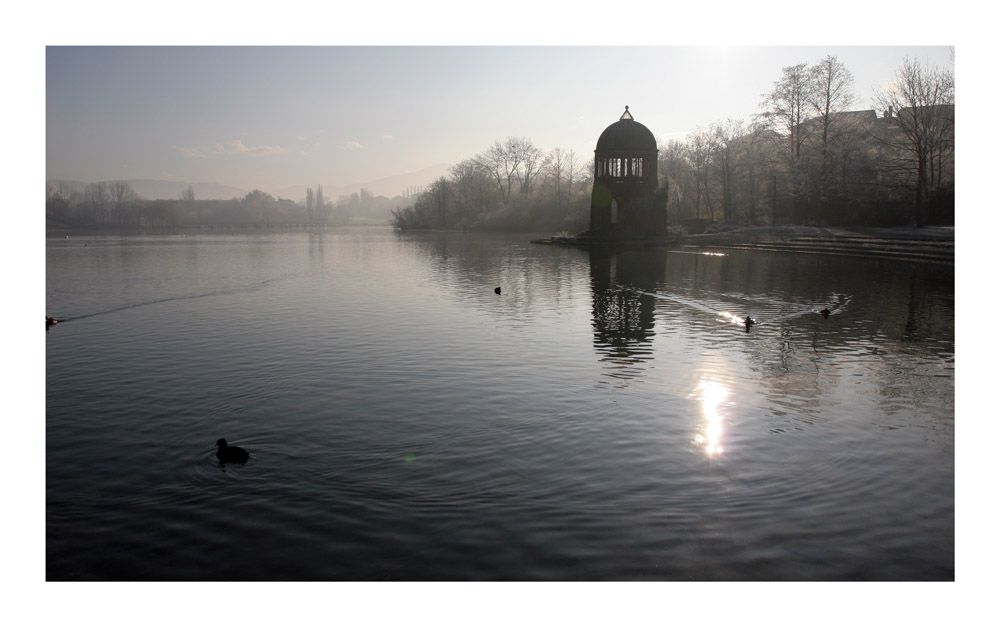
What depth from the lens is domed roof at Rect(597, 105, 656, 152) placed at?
68.9 m

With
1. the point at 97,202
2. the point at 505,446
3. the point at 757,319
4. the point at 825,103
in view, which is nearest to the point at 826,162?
the point at 825,103

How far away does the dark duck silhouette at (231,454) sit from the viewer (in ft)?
34.8

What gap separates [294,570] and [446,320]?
16600 mm

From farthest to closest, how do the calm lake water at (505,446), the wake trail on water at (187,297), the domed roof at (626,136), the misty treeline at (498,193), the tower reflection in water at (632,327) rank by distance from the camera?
the misty treeline at (498,193)
the domed roof at (626,136)
the wake trail on water at (187,297)
the tower reflection in water at (632,327)
the calm lake water at (505,446)

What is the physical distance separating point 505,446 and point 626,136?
61895 mm

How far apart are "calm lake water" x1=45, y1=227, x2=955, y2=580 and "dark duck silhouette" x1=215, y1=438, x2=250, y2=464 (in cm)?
13

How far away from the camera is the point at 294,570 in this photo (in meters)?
7.73

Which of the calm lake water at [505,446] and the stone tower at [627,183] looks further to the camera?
the stone tower at [627,183]

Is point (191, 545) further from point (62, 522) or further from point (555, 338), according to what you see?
point (555, 338)

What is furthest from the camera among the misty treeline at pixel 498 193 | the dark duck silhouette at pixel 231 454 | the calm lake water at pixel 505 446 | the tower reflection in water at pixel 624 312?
the misty treeline at pixel 498 193

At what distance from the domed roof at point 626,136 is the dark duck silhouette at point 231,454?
6321 cm

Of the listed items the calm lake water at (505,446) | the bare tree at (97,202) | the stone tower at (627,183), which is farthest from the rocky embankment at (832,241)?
the bare tree at (97,202)

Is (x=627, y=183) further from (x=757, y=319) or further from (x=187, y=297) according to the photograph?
(x=187, y=297)

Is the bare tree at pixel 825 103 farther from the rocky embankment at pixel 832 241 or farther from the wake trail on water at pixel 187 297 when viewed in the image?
the wake trail on water at pixel 187 297
